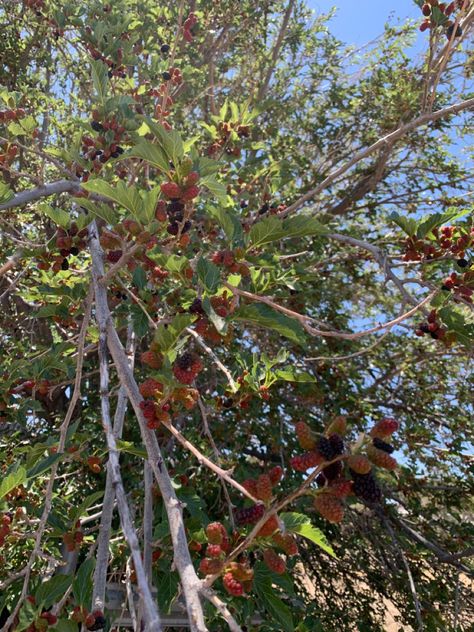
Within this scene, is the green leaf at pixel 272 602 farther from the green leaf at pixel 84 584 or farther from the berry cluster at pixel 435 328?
the berry cluster at pixel 435 328

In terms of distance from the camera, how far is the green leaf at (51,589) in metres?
1.33

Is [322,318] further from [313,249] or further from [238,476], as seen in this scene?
[238,476]

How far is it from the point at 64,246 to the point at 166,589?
42.2 inches

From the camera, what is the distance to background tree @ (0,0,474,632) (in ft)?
3.91

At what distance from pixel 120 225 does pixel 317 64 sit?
416 centimetres

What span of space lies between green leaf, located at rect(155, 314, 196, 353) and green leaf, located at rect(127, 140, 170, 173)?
17.5 inches

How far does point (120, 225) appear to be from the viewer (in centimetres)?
144

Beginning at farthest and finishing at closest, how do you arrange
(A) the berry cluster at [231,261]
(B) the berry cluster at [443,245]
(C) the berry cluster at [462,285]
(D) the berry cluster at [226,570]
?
1. (B) the berry cluster at [443,245]
2. (C) the berry cluster at [462,285]
3. (A) the berry cluster at [231,261]
4. (D) the berry cluster at [226,570]

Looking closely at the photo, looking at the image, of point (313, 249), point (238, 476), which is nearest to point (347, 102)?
point (313, 249)

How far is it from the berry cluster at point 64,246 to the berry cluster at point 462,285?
1.31 meters

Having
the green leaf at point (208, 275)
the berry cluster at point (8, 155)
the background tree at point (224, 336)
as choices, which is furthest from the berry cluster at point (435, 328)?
the berry cluster at point (8, 155)

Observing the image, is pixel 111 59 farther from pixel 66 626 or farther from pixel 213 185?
pixel 66 626

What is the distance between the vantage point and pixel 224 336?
1.49 metres

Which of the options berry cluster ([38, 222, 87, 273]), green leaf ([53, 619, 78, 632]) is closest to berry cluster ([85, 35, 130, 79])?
berry cluster ([38, 222, 87, 273])
